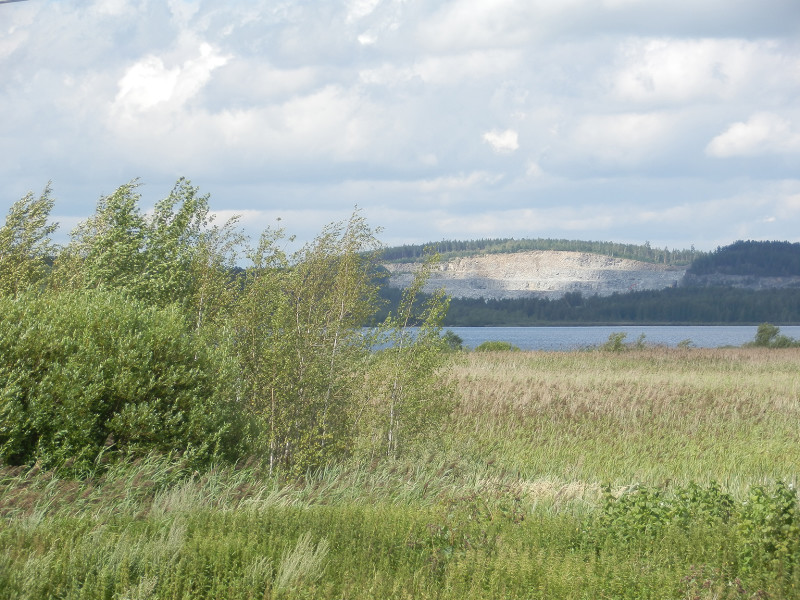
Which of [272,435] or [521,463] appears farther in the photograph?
[521,463]

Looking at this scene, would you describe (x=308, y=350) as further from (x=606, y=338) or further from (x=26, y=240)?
(x=606, y=338)

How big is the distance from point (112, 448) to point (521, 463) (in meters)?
6.75

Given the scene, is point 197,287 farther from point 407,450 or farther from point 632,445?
point 632,445

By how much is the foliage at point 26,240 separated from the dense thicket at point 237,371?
5886 millimetres

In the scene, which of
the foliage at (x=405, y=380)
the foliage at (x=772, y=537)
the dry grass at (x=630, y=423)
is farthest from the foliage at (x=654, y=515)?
the foliage at (x=405, y=380)

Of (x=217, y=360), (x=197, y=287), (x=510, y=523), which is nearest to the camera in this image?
(x=510, y=523)

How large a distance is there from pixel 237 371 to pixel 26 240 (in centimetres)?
1244

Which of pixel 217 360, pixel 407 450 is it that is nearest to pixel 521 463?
pixel 407 450

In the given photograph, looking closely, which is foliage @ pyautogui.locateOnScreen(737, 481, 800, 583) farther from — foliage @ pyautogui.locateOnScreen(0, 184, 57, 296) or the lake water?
the lake water

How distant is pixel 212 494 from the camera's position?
9.09 metres

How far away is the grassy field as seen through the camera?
664cm

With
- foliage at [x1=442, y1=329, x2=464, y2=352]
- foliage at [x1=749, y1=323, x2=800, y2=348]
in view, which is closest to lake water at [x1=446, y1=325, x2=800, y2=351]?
foliage at [x1=749, y1=323, x2=800, y2=348]

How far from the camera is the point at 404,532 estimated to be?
8.07 meters

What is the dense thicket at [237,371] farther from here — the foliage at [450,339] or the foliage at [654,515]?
the foliage at [654,515]
